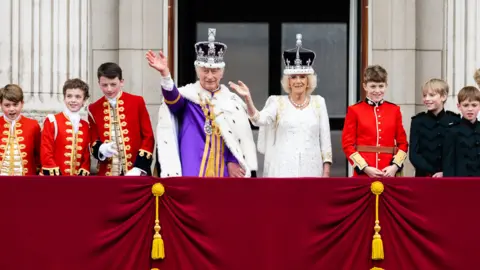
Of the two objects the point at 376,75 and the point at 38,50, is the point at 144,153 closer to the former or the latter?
the point at 376,75

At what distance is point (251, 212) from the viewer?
771 centimetres

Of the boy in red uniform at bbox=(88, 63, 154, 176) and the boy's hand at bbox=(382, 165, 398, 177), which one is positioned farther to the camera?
the boy in red uniform at bbox=(88, 63, 154, 176)

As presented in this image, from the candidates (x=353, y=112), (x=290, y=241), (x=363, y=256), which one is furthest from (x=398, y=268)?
(x=353, y=112)

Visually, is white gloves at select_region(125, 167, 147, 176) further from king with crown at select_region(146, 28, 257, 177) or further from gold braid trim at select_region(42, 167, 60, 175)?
gold braid trim at select_region(42, 167, 60, 175)

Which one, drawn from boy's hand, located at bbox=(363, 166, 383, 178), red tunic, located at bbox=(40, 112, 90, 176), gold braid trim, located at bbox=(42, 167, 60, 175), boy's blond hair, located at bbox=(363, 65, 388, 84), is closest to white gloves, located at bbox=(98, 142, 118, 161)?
red tunic, located at bbox=(40, 112, 90, 176)

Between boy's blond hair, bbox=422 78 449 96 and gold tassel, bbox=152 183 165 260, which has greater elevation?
boy's blond hair, bbox=422 78 449 96

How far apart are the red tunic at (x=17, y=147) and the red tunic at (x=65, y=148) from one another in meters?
0.19

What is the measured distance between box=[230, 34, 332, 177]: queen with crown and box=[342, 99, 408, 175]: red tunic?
0.24 m

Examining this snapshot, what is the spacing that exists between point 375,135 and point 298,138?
2.13 ft

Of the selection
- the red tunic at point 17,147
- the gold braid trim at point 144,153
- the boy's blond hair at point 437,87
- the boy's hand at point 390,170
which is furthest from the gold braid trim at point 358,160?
the red tunic at point 17,147

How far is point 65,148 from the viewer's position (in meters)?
8.68

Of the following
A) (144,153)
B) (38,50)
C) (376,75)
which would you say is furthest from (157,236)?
(38,50)

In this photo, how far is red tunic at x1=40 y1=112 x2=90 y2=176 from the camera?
8594mm

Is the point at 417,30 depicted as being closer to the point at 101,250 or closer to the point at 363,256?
the point at 363,256
